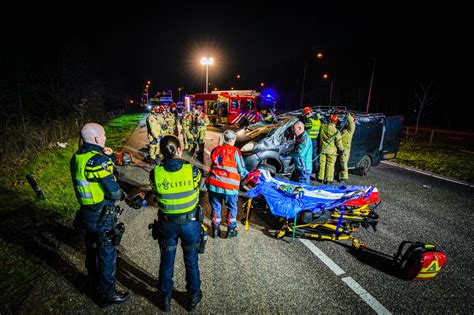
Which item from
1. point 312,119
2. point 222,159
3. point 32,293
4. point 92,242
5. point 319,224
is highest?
point 312,119

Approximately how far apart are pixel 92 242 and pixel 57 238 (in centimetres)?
196

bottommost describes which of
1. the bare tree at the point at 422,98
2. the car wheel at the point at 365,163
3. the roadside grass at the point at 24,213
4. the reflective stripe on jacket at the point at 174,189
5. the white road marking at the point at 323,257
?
the roadside grass at the point at 24,213

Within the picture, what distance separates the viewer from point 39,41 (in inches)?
998

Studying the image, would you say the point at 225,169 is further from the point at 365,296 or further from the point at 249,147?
the point at 249,147

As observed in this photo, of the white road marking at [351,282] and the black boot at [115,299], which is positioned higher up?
the white road marking at [351,282]

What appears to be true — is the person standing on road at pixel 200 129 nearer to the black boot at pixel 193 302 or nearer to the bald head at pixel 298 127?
the bald head at pixel 298 127

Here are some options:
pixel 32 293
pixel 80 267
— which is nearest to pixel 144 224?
pixel 80 267

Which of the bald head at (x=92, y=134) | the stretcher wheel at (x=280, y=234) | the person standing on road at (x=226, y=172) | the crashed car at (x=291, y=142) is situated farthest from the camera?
the crashed car at (x=291, y=142)

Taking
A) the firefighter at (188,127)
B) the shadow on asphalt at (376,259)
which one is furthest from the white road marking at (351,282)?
the firefighter at (188,127)

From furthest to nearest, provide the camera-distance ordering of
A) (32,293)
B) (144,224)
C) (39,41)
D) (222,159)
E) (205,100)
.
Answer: (39,41), (205,100), (144,224), (222,159), (32,293)

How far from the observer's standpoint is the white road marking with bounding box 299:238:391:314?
298 centimetres

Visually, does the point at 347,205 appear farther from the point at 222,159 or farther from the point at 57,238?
the point at 57,238

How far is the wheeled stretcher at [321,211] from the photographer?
412 cm

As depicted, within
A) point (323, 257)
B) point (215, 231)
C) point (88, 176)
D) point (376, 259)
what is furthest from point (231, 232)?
point (88, 176)
